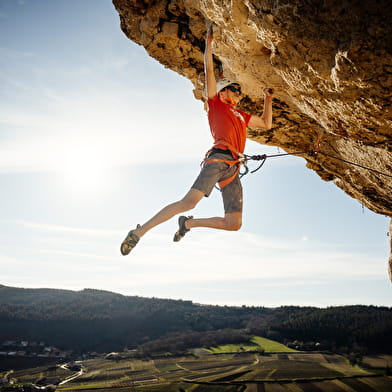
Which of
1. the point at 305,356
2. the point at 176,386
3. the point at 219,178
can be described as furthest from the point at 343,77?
the point at 305,356

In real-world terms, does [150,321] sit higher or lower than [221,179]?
lower

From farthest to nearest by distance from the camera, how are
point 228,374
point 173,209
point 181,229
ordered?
point 228,374 → point 181,229 → point 173,209

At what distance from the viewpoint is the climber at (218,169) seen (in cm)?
366

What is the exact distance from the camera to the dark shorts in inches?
144

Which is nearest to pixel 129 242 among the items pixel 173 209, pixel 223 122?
pixel 173 209

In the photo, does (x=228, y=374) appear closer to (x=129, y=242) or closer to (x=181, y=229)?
(x=181, y=229)

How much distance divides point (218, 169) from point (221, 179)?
0.22m

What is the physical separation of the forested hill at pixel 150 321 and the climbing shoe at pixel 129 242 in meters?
72.0

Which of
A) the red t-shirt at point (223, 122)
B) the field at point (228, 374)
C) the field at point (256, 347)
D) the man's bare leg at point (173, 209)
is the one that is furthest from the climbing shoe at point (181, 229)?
the field at point (256, 347)

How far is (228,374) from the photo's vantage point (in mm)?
54531

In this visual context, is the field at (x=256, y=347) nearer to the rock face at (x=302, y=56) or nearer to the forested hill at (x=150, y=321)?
the forested hill at (x=150, y=321)

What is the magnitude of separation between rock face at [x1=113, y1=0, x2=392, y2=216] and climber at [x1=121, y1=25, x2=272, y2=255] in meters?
0.47

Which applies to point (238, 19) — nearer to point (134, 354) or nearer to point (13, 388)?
point (13, 388)

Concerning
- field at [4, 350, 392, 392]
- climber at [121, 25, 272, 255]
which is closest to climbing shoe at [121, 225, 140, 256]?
climber at [121, 25, 272, 255]
